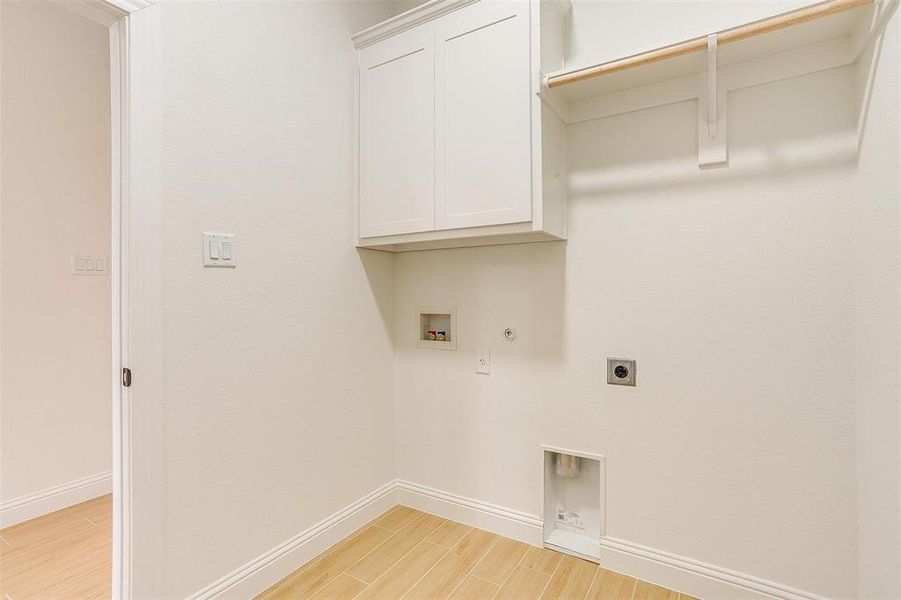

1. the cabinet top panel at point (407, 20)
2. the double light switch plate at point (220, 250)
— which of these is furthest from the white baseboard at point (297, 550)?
the cabinet top panel at point (407, 20)

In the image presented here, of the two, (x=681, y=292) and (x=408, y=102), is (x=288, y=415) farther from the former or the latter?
(x=681, y=292)

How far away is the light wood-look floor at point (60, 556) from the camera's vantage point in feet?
5.56

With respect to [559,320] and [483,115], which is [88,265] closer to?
[483,115]

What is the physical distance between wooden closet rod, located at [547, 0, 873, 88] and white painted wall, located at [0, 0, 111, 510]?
2.58 meters

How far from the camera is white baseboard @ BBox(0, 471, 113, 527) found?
7.16 ft

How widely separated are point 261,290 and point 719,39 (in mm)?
1782

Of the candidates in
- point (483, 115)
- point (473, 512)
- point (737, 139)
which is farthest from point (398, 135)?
point (473, 512)

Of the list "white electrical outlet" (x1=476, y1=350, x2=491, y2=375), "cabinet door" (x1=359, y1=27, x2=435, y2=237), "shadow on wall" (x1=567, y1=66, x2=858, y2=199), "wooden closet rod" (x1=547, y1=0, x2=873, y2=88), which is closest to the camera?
"wooden closet rod" (x1=547, y1=0, x2=873, y2=88)

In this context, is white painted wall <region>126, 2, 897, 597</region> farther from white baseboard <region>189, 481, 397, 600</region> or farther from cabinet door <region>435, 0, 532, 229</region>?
cabinet door <region>435, 0, 532, 229</region>

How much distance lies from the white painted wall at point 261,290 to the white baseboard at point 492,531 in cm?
5

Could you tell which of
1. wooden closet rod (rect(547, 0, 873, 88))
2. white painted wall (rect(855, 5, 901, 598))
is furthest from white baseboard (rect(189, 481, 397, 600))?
wooden closet rod (rect(547, 0, 873, 88))

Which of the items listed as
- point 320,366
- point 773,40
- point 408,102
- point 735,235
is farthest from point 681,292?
point 320,366

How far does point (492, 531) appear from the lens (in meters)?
2.08

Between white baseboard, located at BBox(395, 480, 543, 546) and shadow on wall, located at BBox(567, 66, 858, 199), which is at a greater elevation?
shadow on wall, located at BBox(567, 66, 858, 199)
